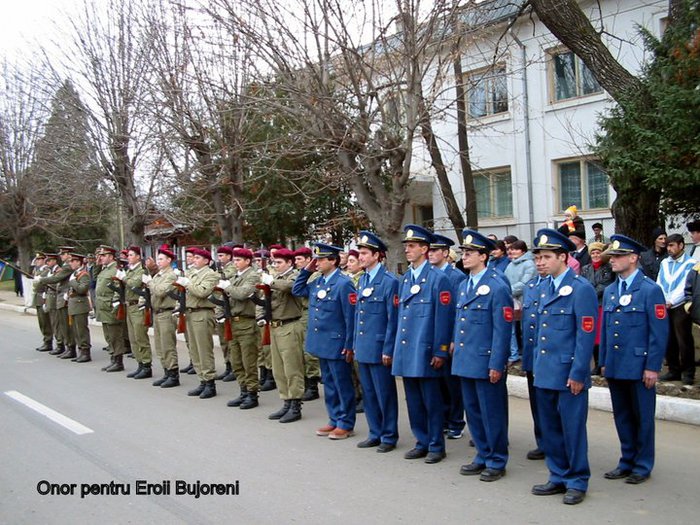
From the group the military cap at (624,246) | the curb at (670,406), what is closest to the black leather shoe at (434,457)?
the military cap at (624,246)

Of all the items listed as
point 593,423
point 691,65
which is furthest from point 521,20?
point 593,423

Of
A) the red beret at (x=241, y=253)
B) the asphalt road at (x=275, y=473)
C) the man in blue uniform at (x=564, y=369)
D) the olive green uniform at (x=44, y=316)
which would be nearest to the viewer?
the asphalt road at (x=275, y=473)

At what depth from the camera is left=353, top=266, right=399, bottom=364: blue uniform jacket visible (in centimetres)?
661

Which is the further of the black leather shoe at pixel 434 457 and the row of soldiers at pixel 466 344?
the black leather shoe at pixel 434 457

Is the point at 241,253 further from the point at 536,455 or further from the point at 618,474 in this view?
the point at 618,474

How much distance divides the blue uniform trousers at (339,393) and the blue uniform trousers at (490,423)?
1.70 meters

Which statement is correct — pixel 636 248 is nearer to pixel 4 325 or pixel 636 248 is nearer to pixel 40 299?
pixel 40 299

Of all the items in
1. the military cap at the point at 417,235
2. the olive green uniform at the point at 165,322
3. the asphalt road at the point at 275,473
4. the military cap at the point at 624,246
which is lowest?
the asphalt road at the point at 275,473

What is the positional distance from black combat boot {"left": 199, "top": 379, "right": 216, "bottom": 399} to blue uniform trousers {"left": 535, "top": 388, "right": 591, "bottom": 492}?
17.0 feet

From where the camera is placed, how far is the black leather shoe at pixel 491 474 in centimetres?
556

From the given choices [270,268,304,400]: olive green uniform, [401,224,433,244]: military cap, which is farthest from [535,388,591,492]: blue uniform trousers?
[270,268,304,400]: olive green uniform

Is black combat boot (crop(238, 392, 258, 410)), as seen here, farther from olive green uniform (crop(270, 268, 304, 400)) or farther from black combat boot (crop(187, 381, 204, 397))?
black combat boot (crop(187, 381, 204, 397))

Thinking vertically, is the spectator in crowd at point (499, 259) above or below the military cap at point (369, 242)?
below

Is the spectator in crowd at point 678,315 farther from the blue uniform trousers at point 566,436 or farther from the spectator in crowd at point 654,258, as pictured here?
the blue uniform trousers at point 566,436
